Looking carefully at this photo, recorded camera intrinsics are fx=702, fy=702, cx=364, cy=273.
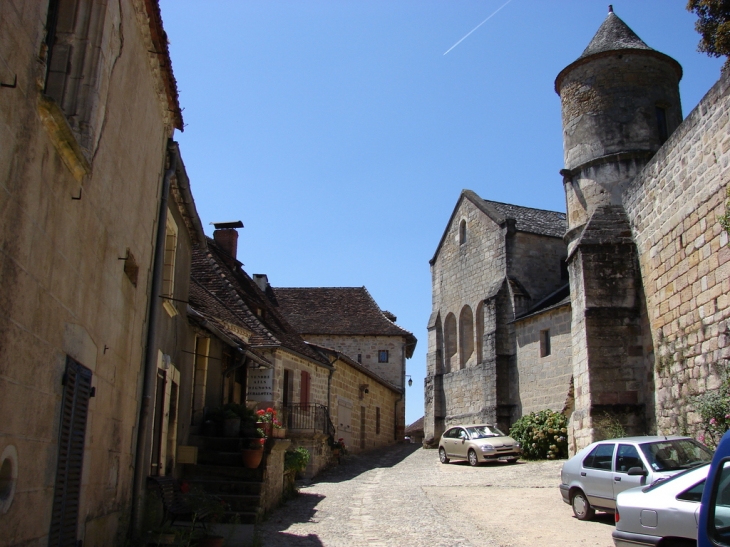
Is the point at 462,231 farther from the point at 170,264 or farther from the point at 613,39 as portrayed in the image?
the point at 170,264

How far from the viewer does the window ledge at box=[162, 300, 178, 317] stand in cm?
948

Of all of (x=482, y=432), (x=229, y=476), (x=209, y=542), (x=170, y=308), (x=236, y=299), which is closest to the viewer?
(x=209, y=542)

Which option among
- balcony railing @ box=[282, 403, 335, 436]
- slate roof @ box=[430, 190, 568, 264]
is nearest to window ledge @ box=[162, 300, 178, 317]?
balcony railing @ box=[282, 403, 335, 436]

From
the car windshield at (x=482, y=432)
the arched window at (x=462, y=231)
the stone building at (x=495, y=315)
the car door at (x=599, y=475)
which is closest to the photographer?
the car door at (x=599, y=475)

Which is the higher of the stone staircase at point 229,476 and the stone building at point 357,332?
the stone building at point 357,332

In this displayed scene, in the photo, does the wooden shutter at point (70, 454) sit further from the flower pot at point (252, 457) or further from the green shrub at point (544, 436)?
the green shrub at point (544, 436)

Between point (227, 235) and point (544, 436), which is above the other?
point (227, 235)

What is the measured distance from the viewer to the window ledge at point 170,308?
373 inches

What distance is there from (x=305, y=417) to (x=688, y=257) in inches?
471

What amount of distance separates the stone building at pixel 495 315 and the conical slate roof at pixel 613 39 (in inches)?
306

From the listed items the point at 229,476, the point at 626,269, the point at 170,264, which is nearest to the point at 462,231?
the point at 626,269

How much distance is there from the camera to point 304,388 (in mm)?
22156

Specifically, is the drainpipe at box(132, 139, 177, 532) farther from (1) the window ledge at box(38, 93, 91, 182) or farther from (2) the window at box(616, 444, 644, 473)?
(2) the window at box(616, 444, 644, 473)

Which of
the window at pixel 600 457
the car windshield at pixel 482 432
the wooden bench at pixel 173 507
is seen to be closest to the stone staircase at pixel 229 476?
the wooden bench at pixel 173 507
